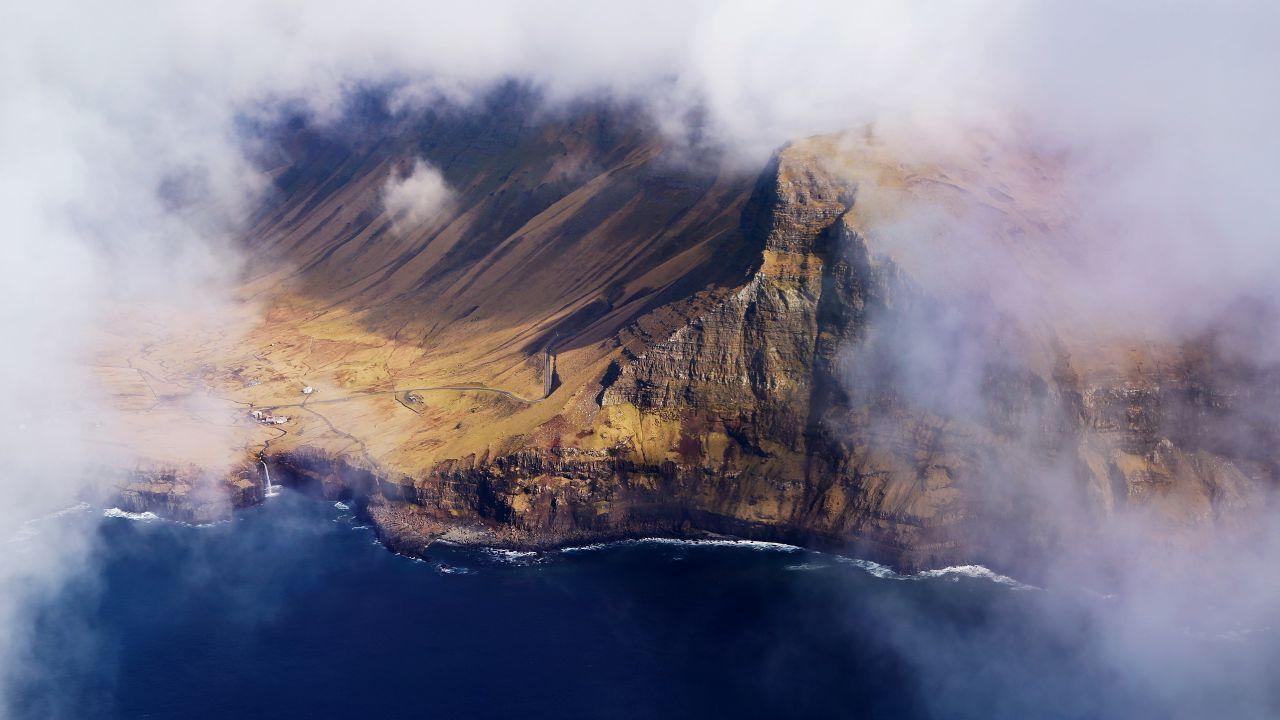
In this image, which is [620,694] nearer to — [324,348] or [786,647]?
[786,647]

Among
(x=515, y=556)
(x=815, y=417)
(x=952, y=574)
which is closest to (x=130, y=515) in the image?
(x=515, y=556)

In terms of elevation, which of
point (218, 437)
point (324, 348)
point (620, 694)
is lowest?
point (620, 694)

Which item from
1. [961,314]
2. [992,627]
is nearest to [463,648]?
[992,627]

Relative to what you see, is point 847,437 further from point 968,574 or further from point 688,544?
point 688,544

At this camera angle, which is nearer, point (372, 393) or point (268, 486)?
point (268, 486)

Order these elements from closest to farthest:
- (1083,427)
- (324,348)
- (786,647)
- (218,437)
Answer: (786,647)
(1083,427)
(218,437)
(324,348)

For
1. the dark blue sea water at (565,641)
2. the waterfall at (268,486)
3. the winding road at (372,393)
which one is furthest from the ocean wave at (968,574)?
the waterfall at (268,486)
